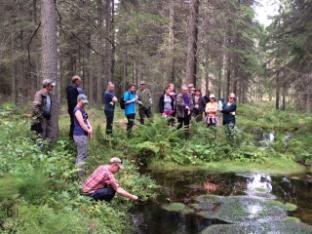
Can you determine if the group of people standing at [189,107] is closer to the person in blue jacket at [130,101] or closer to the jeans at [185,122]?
the jeans at [185,122]

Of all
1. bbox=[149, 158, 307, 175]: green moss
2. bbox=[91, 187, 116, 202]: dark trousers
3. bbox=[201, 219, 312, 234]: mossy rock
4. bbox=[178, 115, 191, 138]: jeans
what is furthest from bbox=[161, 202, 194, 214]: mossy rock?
bbox=[178, 115, 191, 138]: jeans

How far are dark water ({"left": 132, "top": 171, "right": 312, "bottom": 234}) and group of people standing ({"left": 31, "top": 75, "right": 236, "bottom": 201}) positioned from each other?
0.70 metres

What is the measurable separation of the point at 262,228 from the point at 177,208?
182cm

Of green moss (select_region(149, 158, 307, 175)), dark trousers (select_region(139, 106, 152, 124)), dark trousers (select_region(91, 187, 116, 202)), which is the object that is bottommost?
green moss (select_region(149, 158, 307, 175))

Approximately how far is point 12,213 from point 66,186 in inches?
69.3

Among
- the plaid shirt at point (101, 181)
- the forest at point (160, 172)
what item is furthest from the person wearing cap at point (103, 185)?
the forest at point (160, 172)

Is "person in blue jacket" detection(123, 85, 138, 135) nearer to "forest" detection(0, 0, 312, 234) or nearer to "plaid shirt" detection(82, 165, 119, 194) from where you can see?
"forest" detection(0, 0, 312, 234)

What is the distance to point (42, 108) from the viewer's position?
10.6 m

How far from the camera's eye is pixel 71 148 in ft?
36.6

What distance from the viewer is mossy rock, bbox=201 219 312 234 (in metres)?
7.62

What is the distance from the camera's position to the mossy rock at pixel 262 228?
7.62m

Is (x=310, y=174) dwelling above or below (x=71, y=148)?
below

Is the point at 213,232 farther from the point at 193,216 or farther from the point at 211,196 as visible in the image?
the point at 211,196

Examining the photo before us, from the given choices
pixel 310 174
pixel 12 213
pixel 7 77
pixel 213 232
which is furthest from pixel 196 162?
pixel 7 77
